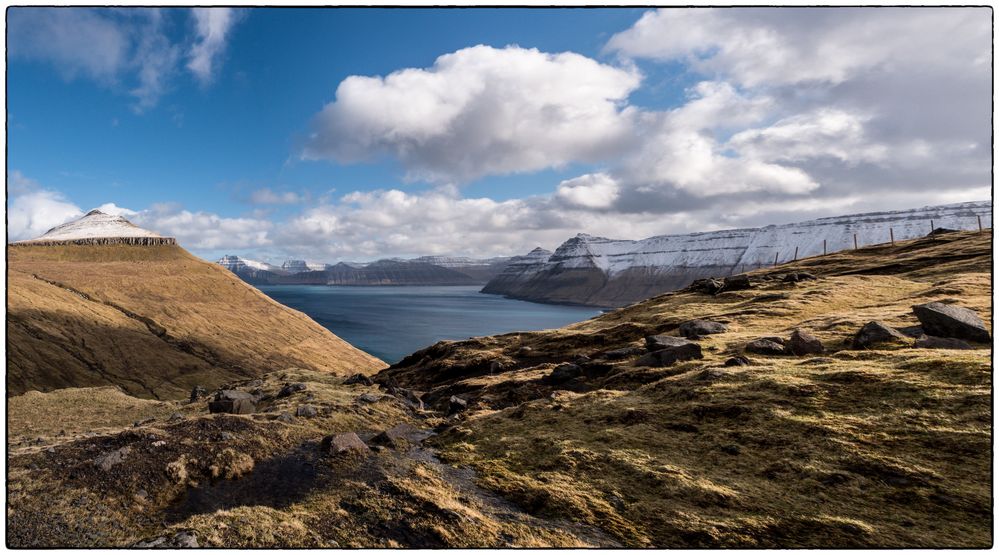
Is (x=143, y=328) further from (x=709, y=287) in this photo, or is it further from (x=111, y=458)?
(x=709, y=287)

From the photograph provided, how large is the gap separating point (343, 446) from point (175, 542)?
7080 mm

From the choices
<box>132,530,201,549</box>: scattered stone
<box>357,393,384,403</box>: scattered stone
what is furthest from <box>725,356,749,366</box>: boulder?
<box>132,530,201,549</box>: scattered stone

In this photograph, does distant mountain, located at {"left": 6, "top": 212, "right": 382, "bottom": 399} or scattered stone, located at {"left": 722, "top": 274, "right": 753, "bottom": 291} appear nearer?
scattered stone, located at {"left": 722, "top": 274, "right": 753, "bottom": 291}

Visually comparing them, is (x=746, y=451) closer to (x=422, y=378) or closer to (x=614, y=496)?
(x=614, y=496)

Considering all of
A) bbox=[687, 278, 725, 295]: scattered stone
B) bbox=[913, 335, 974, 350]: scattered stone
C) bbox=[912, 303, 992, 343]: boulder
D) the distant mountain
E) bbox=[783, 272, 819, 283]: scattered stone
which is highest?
bbox=[783, 272, 819, 283]: scattered stone

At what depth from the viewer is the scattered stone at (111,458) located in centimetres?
1250

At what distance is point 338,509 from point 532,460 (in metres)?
6.70

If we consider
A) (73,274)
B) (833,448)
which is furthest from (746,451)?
(73,274)

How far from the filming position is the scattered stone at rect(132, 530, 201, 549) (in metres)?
8.84

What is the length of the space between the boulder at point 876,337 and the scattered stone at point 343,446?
23.1 m

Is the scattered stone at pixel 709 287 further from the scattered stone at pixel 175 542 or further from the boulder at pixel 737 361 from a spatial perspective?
the scattered stone at pixel 175 542

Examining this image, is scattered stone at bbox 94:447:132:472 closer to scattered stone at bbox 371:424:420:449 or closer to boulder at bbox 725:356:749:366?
scattered stone at bbox 371:424:420:449

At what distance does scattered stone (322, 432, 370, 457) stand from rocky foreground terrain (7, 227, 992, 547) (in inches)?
3.2

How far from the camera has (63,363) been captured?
215 feet
